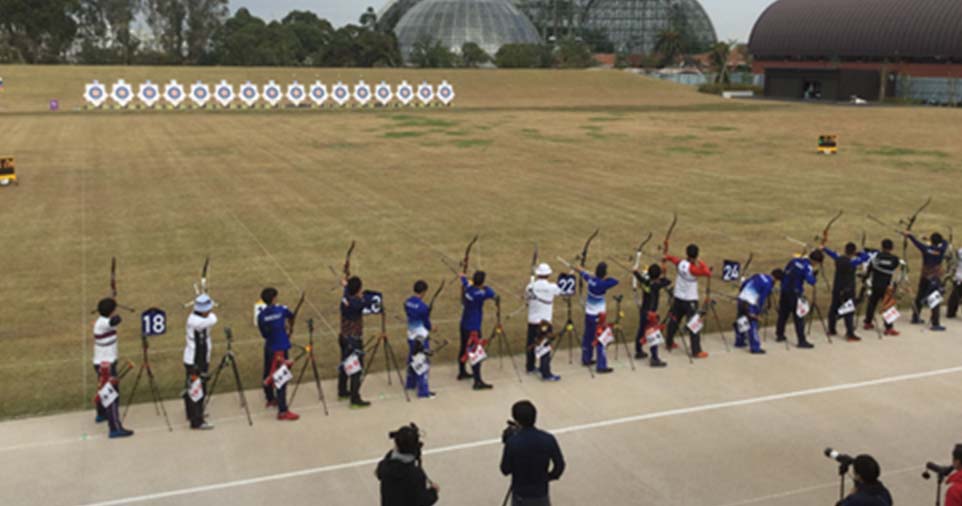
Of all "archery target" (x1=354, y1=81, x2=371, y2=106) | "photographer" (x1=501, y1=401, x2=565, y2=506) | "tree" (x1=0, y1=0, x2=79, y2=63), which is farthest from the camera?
"tree" (x1=0, y1=0, x2=79, y2=63)

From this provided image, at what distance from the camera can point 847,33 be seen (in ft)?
307

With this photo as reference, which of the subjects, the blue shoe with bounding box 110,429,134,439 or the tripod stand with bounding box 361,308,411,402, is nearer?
the blue shoe with bounding box 110,429,134,439

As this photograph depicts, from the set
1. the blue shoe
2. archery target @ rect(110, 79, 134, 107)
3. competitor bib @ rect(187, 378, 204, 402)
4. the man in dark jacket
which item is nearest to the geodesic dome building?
archery target @ rect(110, 79, 134, 107)

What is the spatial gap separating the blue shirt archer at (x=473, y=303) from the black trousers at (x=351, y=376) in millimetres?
1488

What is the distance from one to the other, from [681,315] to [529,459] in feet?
22.3

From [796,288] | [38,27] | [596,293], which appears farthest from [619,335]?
[38,27]

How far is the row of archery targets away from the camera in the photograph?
66.0 m

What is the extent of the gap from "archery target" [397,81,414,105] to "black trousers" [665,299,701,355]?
63.7 meters

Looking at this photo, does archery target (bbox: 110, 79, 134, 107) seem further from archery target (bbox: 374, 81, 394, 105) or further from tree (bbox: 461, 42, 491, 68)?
tree (bbox: 461, 42, 491, 68)

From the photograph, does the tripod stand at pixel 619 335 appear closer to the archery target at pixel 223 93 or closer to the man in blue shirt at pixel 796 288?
the man in blue shirt at pixel 796 288

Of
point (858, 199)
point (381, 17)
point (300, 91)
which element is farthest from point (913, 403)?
point (381, 17)

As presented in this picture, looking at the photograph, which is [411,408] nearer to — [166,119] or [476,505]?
[476,505]

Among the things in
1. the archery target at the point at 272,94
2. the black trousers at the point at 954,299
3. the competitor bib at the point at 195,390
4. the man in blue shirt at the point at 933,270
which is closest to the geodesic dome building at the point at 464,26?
the archery target at the point at 272,94

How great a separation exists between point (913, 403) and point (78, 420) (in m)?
10.6
